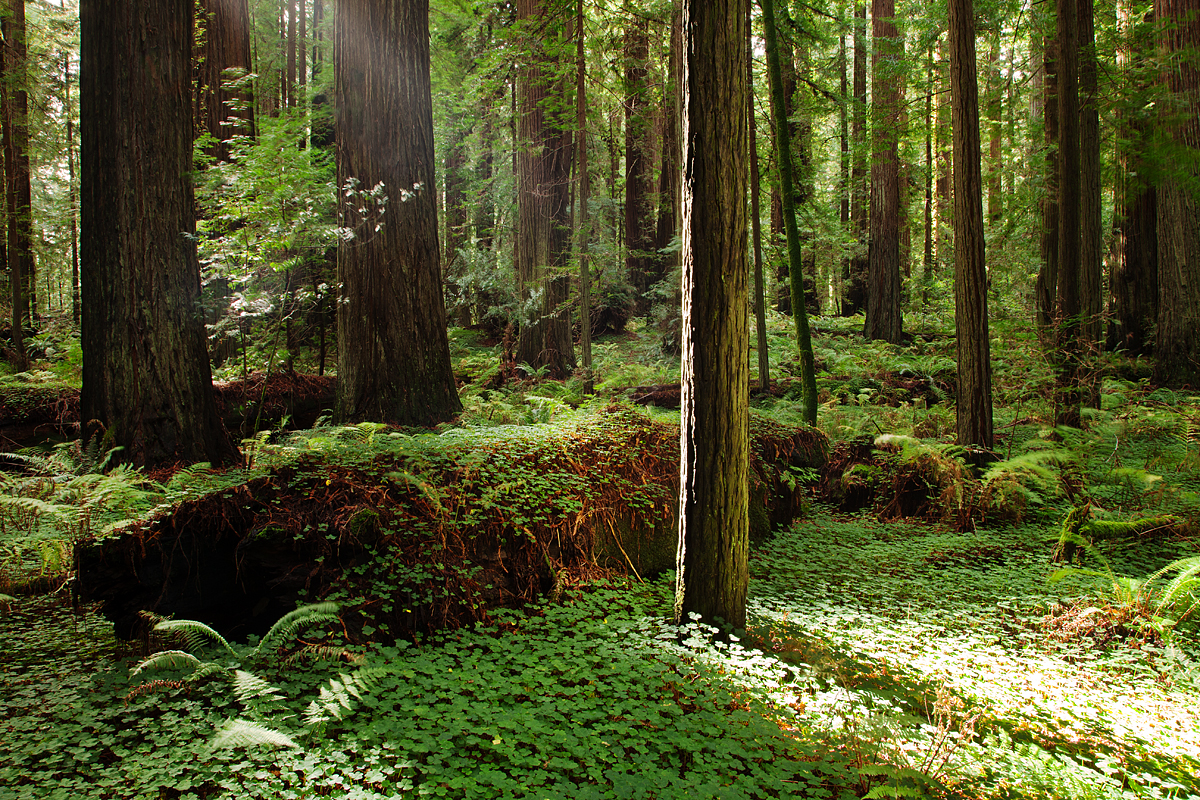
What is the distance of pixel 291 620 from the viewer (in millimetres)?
2820

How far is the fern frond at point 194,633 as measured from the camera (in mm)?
2641

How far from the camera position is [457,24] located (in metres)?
13.9

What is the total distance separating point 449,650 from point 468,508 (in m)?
0.97

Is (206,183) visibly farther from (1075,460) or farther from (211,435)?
(1075,460)

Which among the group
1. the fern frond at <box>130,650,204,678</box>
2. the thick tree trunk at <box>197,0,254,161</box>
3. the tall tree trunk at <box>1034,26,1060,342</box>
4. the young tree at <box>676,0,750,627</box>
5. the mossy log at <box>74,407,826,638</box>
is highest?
the thick tree trunk at <box>197,0,254,161</box>

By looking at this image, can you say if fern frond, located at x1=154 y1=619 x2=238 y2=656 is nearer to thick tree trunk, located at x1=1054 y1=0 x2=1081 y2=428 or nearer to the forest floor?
the forest floor

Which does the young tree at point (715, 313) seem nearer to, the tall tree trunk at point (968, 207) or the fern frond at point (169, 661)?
the fern frond at point (169, 661)

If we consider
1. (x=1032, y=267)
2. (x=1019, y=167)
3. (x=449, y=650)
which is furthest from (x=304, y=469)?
(x=1032, y=267)

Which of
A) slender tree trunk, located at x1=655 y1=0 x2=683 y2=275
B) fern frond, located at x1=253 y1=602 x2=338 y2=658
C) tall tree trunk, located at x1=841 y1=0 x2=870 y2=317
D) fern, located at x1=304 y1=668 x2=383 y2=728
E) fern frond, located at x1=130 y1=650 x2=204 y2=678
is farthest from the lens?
tall tree trunk, located at x1=841 y1=0 x2=870 y2=317

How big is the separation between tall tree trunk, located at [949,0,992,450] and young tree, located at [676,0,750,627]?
455 centimetres

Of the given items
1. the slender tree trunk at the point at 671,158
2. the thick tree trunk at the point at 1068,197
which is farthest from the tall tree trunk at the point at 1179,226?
the slender tree trunk at the point at 671,158

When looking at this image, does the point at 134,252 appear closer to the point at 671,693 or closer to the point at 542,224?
the point at 671,693

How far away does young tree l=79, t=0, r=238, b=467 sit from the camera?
4812 mm

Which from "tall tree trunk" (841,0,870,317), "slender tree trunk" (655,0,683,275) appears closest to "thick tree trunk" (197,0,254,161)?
"slender tree trunk" (655,0,683,275)
